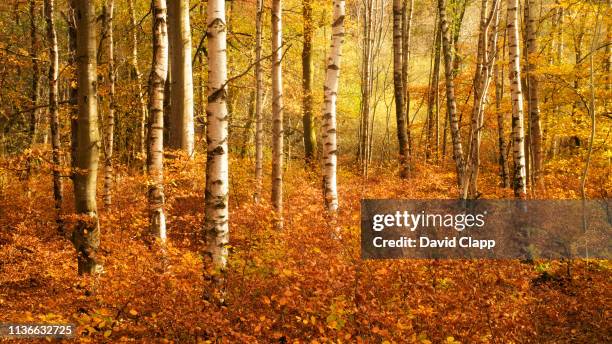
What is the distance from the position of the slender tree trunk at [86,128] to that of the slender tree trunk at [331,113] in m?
3.98

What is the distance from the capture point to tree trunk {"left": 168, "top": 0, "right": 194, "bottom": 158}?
9977mm

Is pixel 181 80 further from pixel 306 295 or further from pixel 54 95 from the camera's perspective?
pixel 306 295

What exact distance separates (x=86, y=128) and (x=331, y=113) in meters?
4.27

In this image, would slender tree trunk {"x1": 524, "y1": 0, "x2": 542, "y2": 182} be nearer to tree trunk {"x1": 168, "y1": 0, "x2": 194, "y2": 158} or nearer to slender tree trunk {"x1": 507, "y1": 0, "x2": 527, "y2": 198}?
slender tree trunk {"x1": 507, "y1": 0, "x2": 527, "y2": 198}

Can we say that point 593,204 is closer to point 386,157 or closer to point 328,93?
point 328,93

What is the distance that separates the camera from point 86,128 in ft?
18.0

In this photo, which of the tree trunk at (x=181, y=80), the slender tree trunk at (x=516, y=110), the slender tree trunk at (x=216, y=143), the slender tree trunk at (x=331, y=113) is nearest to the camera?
the slender tree trunk at (x=216, y=143)

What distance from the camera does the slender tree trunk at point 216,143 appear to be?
5.11 metres

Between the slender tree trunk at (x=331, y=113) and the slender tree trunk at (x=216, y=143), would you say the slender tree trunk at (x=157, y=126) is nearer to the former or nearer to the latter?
the slender tree trunk at (x=216, y=143)

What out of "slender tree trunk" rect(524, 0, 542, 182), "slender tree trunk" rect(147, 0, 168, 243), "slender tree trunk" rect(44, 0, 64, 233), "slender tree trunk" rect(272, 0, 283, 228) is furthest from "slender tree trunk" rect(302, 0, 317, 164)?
"slender tree trunk" rect(147, 0, 168, 243)

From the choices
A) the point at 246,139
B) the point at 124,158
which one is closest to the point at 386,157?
the point at 246,139

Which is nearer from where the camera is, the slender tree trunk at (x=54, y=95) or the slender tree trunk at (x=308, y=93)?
the slender tree trunk at (x=54, y=95)

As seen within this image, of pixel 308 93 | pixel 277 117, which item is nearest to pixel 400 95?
pixel 308 93

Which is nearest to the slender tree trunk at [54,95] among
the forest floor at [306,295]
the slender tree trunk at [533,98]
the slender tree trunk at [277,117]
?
the forest floor at [306,295]
